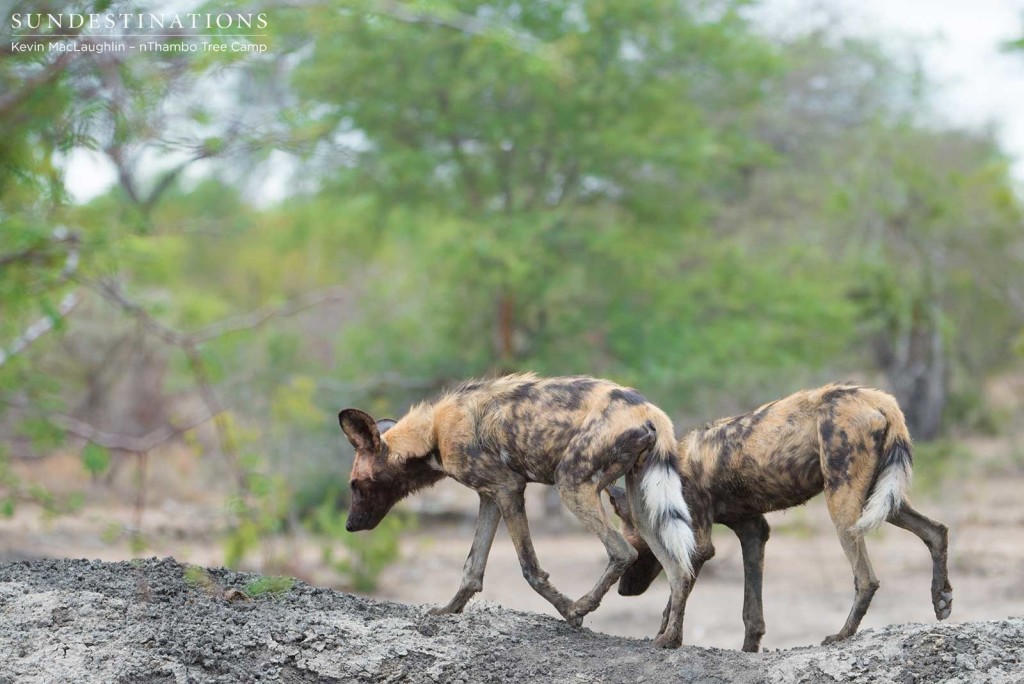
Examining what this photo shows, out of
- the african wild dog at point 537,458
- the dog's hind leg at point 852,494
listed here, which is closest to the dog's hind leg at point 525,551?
the african wild dog at point 537,458

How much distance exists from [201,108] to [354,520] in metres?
2.25

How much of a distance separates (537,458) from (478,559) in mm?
576

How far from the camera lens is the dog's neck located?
5.61m

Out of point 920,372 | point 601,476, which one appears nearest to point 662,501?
point 601,476

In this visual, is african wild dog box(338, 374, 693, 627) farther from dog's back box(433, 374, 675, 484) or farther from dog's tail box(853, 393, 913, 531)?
dog's tail box(853, 393, 913, 531)

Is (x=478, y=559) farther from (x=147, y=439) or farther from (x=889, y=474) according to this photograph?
(x=889, y=474)

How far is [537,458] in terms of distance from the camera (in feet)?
17.3

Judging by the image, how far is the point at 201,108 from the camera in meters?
4.70

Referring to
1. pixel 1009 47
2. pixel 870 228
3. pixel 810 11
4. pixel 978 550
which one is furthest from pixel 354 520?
pixel 810 11

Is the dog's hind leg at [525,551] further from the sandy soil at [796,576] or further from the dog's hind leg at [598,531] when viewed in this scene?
the sandy soil at [796,576]

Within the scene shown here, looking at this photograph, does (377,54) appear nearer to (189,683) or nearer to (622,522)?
(622,522)

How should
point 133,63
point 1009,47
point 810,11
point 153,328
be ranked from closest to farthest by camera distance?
point 133,63
point 153,328
point 1009,47
point 810,11

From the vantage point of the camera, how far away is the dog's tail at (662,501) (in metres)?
5.03

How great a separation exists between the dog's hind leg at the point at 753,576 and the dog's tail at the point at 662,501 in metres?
0.64
